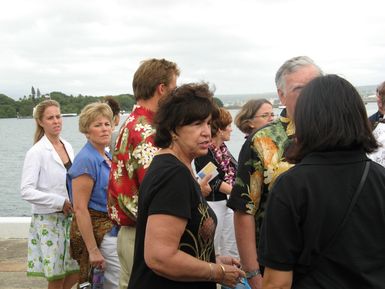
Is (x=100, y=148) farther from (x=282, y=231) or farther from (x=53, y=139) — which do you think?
(x=282, y=231)

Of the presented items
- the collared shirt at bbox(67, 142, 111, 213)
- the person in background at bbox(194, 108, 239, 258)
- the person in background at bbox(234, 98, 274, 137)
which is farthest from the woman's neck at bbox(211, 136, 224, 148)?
the collared shirt at bbox(67, 142, 111, 213)

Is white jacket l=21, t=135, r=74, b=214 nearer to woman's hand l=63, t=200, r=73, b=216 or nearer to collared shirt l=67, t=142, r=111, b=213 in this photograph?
woman's hand l=63, t=200, r=73, b=216

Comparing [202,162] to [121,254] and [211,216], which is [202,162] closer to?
[121,254]

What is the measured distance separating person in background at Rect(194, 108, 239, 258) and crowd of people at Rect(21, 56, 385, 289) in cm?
121

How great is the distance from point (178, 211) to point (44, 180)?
8.23 ft

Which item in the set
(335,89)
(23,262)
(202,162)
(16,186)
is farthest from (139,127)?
(16,186)

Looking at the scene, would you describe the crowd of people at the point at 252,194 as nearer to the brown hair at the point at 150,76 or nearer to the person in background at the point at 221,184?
the brown hair at the point at 150,76

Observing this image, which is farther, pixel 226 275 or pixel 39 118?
pixel 39 118

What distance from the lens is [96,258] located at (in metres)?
3.50

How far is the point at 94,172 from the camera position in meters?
3.61

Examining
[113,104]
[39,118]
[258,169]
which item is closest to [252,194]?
[258,169]

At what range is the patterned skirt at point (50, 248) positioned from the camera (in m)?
4.17

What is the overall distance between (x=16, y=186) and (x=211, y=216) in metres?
11.8

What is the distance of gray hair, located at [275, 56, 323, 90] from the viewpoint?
104 inches
